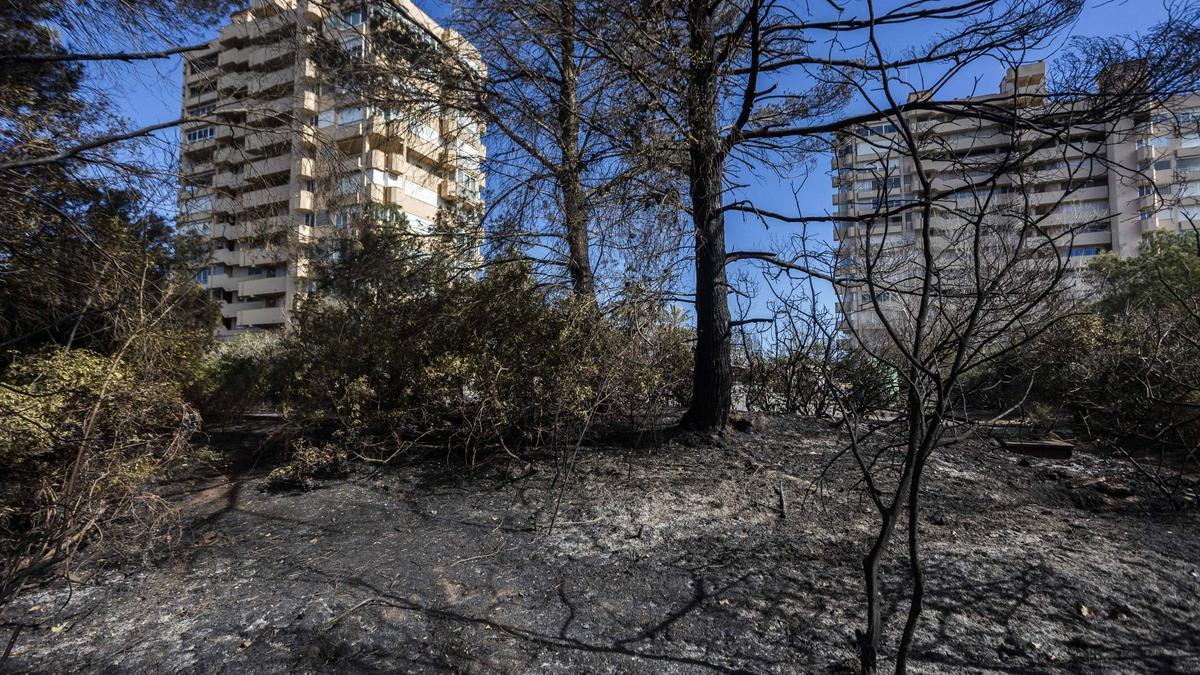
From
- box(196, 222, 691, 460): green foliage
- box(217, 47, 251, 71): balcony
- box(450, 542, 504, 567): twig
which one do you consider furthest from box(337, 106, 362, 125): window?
box(450, 542, 504, 567): twig

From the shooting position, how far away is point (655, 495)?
464 centimetres

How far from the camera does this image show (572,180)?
19.7 ft

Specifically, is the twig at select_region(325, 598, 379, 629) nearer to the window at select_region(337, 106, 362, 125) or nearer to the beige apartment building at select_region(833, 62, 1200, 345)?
the beige apartment building at select_region(833, 62, 1200, 345)

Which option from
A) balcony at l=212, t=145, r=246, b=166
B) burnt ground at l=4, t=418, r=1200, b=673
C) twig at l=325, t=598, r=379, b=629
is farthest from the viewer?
balcony at l=212, t=145, r=246, b=166

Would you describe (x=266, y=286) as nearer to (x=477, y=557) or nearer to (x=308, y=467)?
(x=308, y=467)

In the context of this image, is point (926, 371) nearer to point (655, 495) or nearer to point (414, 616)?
point (414, 616)

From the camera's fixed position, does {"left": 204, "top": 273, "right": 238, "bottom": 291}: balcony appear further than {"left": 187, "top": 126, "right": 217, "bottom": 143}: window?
Yes

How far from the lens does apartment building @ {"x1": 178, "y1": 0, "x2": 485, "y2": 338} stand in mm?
4570

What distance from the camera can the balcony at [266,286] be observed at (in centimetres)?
3394

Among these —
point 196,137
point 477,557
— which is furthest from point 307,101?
point 477,557

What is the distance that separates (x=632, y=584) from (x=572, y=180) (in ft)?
14.0

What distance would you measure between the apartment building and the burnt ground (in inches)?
109

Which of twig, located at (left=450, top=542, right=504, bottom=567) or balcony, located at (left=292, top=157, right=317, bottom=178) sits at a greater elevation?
balcony, located at (left=292, top=157, right=317, bottom=178)

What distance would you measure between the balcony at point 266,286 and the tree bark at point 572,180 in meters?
32.8
